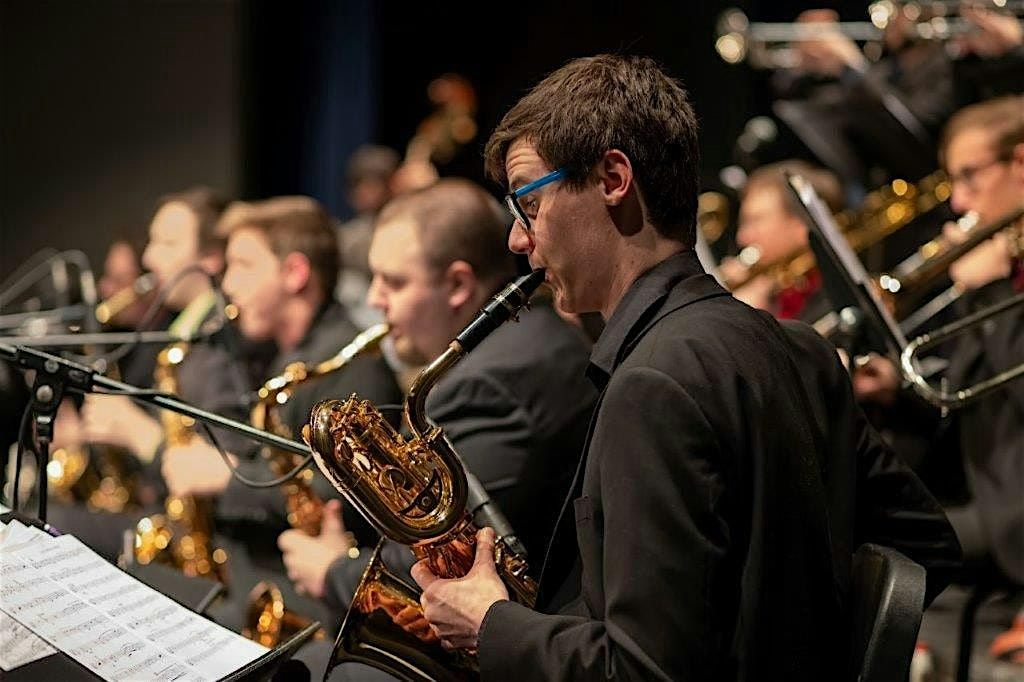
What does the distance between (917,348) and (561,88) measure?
1.50 meters

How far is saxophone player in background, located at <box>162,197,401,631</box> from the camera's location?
3.45 meters

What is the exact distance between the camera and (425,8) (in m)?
8.65

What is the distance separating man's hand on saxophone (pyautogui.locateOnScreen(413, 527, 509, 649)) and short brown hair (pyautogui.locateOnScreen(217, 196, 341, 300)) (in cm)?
224

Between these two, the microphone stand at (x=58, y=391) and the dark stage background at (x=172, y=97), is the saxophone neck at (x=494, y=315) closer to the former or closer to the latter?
the microphone stand at (x=58, y=391)

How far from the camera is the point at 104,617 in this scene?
1769 millimetres

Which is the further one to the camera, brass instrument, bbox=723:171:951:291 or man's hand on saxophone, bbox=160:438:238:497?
brass instrument, bbox=723:171:951:291

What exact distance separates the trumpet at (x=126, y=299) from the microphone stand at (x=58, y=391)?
2.51 meters

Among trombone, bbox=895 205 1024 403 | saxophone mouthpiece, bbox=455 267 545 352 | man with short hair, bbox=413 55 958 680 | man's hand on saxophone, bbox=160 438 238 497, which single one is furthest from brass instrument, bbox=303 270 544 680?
man's hand on saxophone, bbox=160 438 238 497

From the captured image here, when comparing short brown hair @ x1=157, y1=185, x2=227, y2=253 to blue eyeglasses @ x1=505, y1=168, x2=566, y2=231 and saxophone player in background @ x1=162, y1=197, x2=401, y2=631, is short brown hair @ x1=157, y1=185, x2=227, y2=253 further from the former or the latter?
blue eyeglasses @ x1=505, y1=168, x2=566, y2=231

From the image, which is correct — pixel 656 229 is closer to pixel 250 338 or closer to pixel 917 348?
pixel 917 348

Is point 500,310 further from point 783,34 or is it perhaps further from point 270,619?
point 783,34

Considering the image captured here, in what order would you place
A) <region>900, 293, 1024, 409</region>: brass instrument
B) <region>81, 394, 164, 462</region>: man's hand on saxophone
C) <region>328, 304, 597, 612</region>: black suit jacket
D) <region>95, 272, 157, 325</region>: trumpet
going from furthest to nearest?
<region>95, 272, 157, 325</region>: trumpet → <region>81, 394, 164, 462</region>: man's hand on saxophone → <region>900, 293, 1024, 409</region>: brass instrument → <region>328, 304, 597, 612</region>: black suit jacket

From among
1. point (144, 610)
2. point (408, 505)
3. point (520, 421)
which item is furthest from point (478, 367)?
point (144, 610)

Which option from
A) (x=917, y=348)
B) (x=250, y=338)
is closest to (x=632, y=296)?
(x=917, y=348)
